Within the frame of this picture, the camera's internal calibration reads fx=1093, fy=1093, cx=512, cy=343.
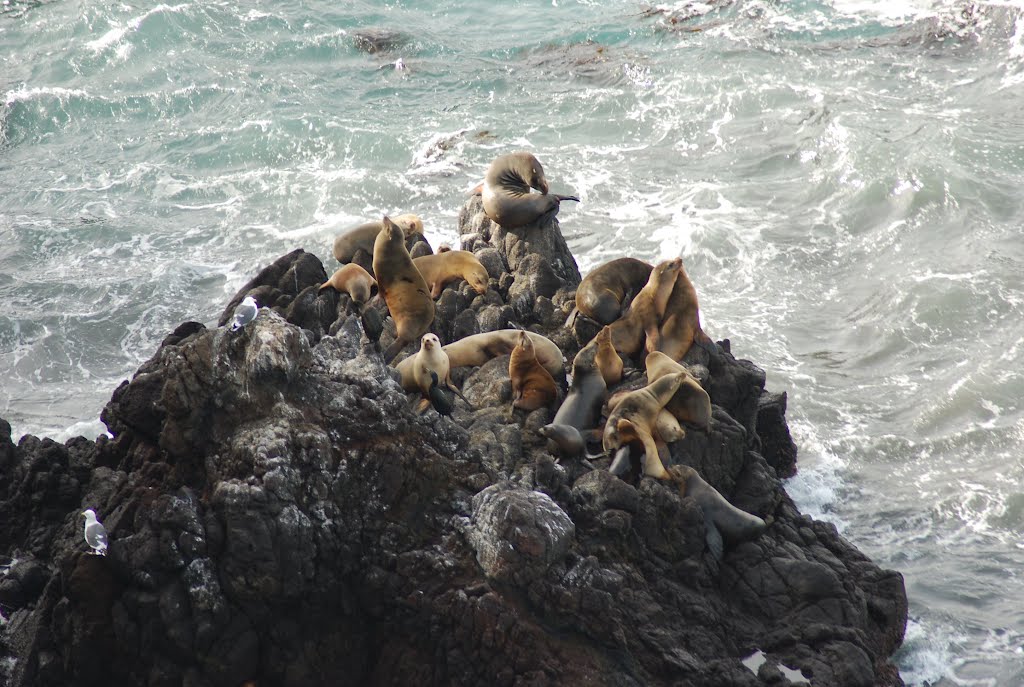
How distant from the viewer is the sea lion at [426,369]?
983 cm

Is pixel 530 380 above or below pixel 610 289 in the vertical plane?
below

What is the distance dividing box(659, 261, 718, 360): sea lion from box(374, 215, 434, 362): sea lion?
244cm

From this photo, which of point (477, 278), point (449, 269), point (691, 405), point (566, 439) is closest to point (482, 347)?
point (477, 278)

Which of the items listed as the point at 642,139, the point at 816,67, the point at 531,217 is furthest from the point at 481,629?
the point at 816,67

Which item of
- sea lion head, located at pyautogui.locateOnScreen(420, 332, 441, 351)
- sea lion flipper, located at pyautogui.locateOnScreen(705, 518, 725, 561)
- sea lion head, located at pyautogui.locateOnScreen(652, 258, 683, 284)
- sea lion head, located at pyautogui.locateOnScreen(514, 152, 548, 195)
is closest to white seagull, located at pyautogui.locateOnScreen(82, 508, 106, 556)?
sea lion head, located at pyautogui.locateOnScreen(420, 332, 441, 351)

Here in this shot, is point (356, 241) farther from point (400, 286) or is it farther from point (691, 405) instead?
point (691, 405)

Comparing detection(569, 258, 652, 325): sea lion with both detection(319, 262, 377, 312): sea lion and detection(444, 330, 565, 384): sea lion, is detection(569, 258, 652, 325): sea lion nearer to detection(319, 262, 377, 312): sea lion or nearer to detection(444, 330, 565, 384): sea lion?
detection(444, 330, 565, 384): sea lion

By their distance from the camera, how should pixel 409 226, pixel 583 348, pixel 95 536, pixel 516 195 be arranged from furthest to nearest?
pixel 409 226 < pixel 516 195 < pixel 583 348 < pixel 95 536

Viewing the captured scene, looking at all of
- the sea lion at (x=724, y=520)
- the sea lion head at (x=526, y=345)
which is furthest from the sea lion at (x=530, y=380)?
the sea lion at (x=724, y=520)

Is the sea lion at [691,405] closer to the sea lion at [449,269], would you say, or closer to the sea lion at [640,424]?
the sea lion at [640,424]

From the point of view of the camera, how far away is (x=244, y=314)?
27.0 ft

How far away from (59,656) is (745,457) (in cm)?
601

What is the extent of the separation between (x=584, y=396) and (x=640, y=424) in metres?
0.73

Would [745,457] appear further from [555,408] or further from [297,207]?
[297,207]
